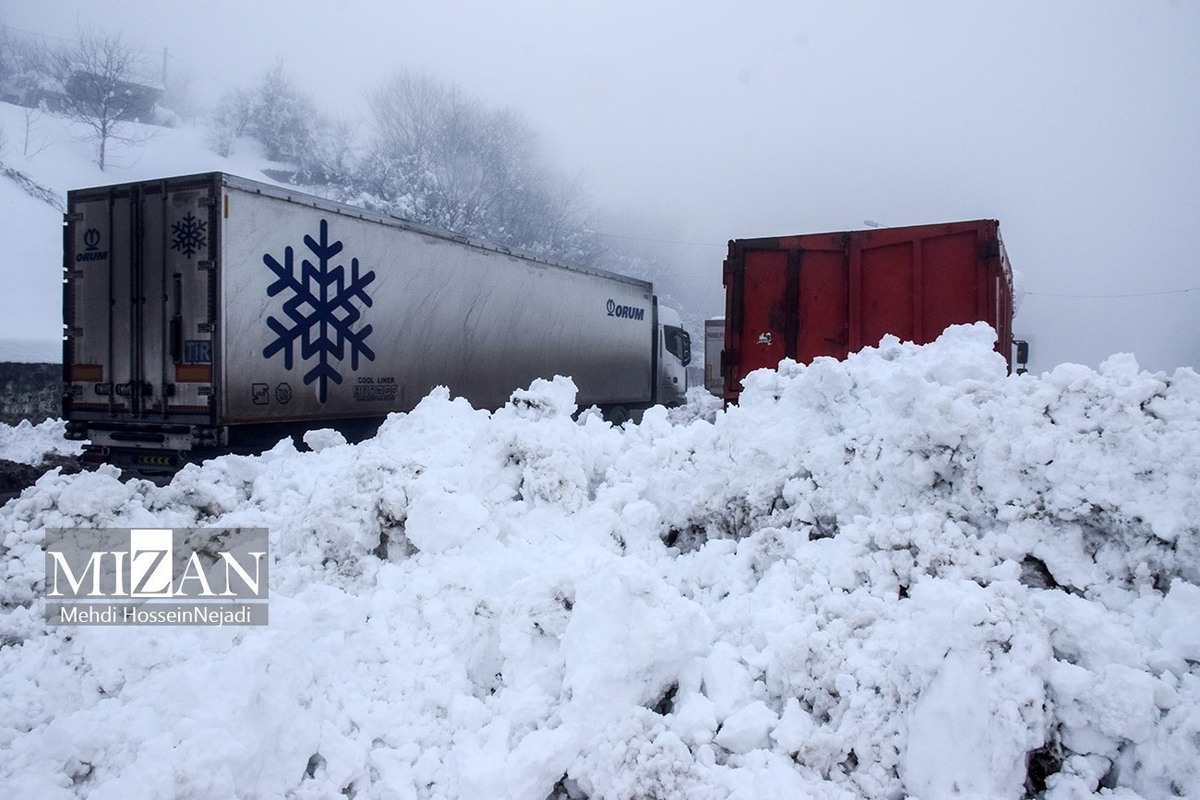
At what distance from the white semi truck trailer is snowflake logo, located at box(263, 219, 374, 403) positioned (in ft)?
0.06

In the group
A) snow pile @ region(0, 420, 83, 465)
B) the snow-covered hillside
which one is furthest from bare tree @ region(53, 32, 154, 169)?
snow pile @ region(0, 420, 83, 465)

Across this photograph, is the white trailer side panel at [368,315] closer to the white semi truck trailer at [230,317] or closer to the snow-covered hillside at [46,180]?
the white semi truck trailer at [230,317]

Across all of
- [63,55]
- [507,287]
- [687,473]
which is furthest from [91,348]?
[63,55]

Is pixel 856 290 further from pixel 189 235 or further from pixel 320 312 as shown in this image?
pixel 189 235

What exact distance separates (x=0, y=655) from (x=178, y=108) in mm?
56299

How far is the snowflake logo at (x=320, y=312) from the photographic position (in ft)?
28.5

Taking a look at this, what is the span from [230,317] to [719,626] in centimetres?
666

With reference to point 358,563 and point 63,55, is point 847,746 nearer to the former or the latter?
point 358,563

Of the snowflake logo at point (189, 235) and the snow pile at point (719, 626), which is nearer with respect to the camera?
the snow pile at point (719, 626)

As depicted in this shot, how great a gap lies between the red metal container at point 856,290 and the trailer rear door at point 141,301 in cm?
640

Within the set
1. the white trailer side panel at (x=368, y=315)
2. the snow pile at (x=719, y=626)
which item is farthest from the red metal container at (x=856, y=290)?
the snow pile at (x=719, y=626)

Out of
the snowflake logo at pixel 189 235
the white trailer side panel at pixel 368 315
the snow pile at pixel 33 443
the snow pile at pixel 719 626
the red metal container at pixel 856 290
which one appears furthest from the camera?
the snow pile at pixel 33 443

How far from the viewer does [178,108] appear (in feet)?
163

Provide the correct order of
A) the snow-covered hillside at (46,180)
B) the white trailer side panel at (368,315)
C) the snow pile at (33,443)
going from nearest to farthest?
the white trailer side panel at (368,315) < the snow pile at (33,443) < the snow-covered hillside at (46,180)
